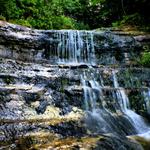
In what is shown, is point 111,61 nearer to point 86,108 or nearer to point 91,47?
point 91,47

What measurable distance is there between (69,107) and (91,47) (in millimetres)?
4342

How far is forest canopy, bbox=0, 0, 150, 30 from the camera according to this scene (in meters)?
13.6

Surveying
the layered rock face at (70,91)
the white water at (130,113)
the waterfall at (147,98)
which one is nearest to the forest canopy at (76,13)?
the layered rock face at (70,91)

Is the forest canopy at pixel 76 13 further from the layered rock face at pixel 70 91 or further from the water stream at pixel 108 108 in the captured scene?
the water stream at pixel 108 108

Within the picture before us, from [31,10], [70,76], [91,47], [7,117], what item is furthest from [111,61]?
[7,117]

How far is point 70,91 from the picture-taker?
8633 mm

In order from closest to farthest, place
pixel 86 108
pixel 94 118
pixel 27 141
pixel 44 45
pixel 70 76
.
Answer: pixel 27 141 → pixel 94 118 → pixel 86 108 → pixel 70 76 → pixel 44 45

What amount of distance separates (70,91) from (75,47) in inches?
145

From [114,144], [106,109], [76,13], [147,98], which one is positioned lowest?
[114,144]

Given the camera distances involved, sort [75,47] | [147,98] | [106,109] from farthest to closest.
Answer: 1. [75,47]
2. [147,98]
3. [106,109]

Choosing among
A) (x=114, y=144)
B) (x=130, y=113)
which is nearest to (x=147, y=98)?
(x=130, y=113)

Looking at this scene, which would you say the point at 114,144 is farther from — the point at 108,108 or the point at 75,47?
the point at 75,47

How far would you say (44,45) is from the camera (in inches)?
451

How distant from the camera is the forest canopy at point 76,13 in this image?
13570 millimetres
